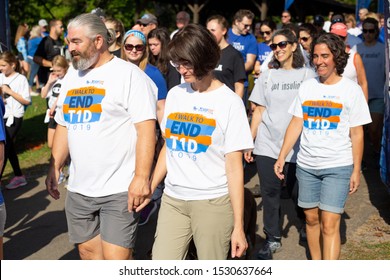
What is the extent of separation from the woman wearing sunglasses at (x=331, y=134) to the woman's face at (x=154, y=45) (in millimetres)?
2494

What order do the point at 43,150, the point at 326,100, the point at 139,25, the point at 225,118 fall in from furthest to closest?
the point at 43,150, the point at 139,25, the point at 326,100, the point at 225,118

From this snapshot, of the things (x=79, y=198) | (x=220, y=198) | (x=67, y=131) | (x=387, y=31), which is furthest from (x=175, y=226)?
(x=387, y=31)

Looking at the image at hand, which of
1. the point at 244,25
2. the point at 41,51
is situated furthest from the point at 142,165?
the point at 41,51

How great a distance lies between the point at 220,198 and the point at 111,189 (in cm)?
72

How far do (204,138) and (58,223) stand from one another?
3698 millimetres

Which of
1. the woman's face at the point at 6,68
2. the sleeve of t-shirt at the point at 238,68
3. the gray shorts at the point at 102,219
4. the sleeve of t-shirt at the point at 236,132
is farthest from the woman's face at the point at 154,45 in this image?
the sleeve of t-shirt at the point at 236,132

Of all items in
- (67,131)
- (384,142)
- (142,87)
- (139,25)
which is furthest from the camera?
(139,25)

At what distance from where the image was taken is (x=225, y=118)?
374cm

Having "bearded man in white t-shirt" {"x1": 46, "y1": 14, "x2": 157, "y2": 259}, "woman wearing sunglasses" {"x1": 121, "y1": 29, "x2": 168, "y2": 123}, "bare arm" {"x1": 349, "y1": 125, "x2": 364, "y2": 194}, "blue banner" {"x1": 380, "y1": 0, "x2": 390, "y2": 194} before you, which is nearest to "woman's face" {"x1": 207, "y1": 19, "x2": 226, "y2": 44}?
"woman wearing sunglasses" {"x1": 121, "y1": 29, "x2": 168, "y2": 123}

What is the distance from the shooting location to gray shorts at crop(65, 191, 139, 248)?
4117 millimetres

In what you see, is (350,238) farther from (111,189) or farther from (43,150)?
(43,150)

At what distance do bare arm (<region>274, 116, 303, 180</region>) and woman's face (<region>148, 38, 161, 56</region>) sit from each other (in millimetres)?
2419

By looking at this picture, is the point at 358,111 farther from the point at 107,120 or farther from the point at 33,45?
the point at 33,45

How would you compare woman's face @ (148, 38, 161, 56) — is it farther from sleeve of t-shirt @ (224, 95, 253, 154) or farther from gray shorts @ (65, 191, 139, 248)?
sleeve of t-shirt @ (224, 95, 253, 154)
